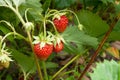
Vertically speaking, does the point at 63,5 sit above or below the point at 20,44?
above

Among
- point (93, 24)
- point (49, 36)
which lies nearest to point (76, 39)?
point (93, 24)

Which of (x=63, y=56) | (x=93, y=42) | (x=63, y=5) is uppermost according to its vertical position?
(x=63, y=5)

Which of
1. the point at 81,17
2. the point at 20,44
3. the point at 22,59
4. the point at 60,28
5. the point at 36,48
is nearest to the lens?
the point at 36,48

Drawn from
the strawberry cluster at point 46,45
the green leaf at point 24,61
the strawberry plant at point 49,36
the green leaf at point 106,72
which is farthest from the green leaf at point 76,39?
the green leaf at point 106,72

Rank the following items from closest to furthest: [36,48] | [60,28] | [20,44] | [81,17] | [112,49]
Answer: [36,48], [60,28], [81,17], [20,44], [112,49]

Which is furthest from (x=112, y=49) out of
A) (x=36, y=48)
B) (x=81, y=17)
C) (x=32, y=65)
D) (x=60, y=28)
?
(x=36, y=48)

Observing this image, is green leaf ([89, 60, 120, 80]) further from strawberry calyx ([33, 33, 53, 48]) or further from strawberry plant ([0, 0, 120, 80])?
strawberry calyx ([33, 33, 53, 48])

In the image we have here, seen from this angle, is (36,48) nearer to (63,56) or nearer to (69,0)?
(69,0)

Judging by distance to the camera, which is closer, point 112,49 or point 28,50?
point 28,50
